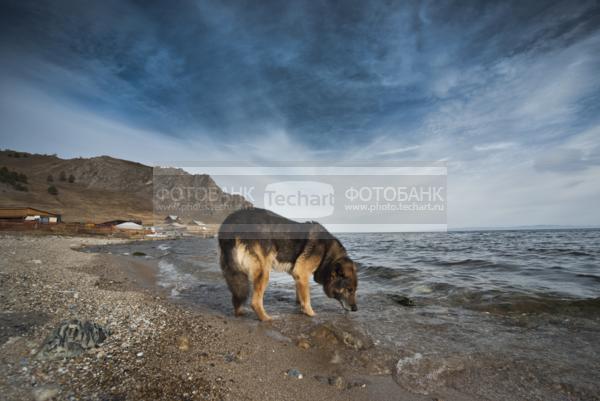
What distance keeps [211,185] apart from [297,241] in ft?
624

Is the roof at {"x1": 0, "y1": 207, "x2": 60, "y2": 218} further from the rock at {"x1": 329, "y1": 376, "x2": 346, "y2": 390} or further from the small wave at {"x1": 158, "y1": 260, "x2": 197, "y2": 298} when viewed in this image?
the rock at {"x1": 329, "y1": 376, "x2": 346, "y2": 390}

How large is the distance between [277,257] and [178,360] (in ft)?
9.53

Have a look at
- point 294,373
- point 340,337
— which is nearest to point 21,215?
point 340,337

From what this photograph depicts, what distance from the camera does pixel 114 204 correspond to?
294 ft

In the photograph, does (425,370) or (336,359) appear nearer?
(425,370)

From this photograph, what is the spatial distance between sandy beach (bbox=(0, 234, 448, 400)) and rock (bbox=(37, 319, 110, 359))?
10 centimetres

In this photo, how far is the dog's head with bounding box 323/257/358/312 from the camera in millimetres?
6199

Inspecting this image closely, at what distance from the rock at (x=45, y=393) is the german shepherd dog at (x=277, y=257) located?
3042mm

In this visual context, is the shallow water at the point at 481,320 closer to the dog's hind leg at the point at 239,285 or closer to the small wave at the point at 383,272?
the small wave at the point at 383,272

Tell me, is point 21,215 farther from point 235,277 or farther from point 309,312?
point 309,312

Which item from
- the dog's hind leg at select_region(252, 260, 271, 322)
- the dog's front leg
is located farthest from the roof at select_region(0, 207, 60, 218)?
the dog's front leg

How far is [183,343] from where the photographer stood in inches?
157

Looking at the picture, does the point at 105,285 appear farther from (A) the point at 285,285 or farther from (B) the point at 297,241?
(B) the point at 297,241

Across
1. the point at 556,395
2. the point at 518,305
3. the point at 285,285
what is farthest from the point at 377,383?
the point at 285,285
